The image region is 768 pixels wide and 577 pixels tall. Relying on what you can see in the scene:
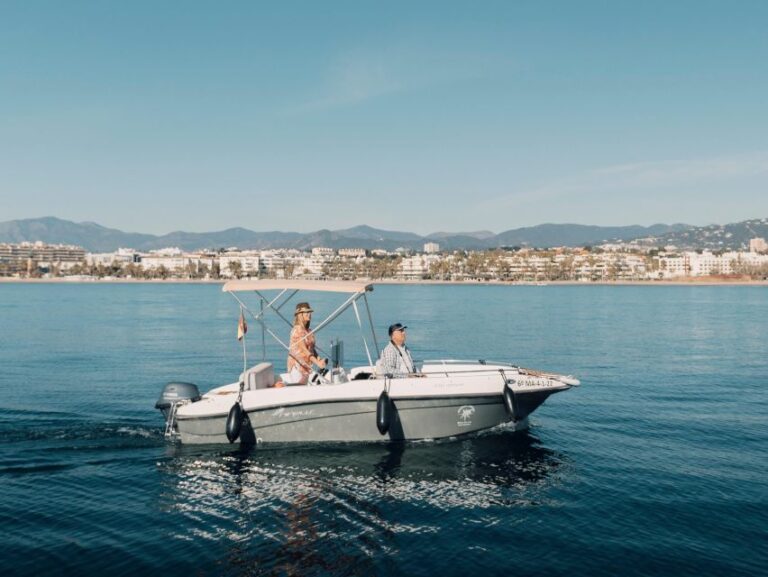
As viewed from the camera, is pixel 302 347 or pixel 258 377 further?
pixel 302 347

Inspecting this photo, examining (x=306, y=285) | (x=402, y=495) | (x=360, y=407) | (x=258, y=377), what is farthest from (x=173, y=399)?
(x=402, y=495)

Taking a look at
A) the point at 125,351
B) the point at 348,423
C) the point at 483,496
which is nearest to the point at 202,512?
the point at 348,423

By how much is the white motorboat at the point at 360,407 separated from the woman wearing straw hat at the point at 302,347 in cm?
38

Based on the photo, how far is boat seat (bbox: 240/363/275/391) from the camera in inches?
521

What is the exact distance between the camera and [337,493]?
11.3 metres

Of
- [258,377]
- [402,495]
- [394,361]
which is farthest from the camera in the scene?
[394,361]

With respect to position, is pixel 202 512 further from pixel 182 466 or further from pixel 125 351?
pixel 125 351

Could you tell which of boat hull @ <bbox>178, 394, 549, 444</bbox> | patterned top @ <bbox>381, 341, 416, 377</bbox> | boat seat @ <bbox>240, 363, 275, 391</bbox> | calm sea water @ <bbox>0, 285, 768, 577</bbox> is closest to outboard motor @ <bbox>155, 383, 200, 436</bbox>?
boat hull @ <bbox>178, 394, 549, 444</bbox>

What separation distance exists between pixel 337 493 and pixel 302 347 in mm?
3332

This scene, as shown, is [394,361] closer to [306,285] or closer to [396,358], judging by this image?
[396,358]

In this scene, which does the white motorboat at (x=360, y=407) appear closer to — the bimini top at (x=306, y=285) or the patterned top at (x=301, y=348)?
the bimini top at (x=306, y=285)

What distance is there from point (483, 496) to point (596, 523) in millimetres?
1870

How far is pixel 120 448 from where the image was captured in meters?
13.7

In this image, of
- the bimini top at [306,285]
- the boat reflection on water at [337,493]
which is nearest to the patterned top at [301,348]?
the bimini top at [306,285]
